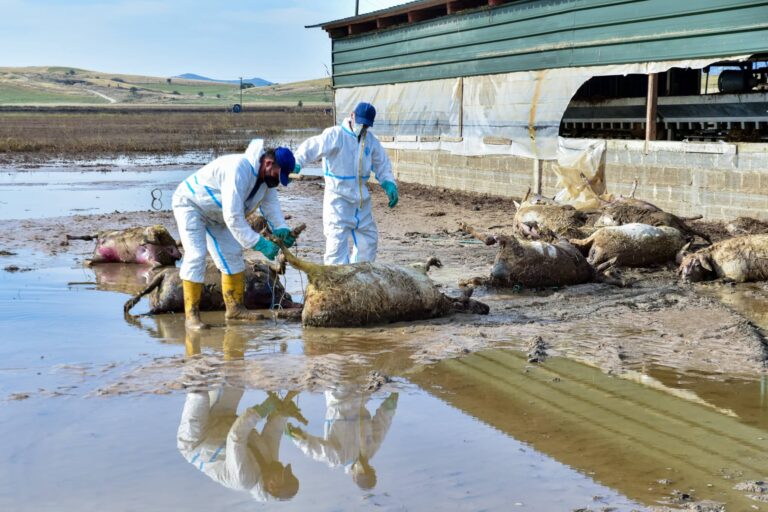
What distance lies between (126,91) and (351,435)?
128221 mm

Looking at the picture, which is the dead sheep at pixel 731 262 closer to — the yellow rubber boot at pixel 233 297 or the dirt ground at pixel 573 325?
the dirt ground at pixel 573 325

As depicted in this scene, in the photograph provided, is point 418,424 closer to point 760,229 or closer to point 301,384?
point 301,384

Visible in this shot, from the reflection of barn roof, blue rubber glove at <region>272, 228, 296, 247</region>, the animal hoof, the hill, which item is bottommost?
the animal hoof

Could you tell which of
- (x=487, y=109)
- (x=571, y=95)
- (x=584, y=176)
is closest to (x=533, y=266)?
(x=584, y=176)

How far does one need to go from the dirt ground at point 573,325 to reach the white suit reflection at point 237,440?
375 millimetres

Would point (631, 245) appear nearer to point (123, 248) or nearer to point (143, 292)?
point (143, 292)

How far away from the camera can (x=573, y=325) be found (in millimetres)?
7754

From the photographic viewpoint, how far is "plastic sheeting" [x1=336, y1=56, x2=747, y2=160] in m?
16.1

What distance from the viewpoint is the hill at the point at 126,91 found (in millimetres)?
111438

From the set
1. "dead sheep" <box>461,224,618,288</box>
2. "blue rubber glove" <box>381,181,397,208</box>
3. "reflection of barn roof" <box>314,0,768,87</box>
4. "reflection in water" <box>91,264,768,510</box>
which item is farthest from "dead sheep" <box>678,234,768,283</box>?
"reflection of barn roof" <box>314,0,768,87</box>

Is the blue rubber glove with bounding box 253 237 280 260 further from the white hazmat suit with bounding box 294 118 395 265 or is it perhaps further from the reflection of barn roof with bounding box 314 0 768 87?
the reflection of barn roof with bounding box 314 0 768 87

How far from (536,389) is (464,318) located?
6.82 ft

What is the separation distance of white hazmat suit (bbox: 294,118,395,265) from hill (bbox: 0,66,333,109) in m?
93.4

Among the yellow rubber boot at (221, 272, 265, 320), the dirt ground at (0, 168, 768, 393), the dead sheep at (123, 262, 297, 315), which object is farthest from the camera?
the dead sheep at (123, 262, 297, 315)
